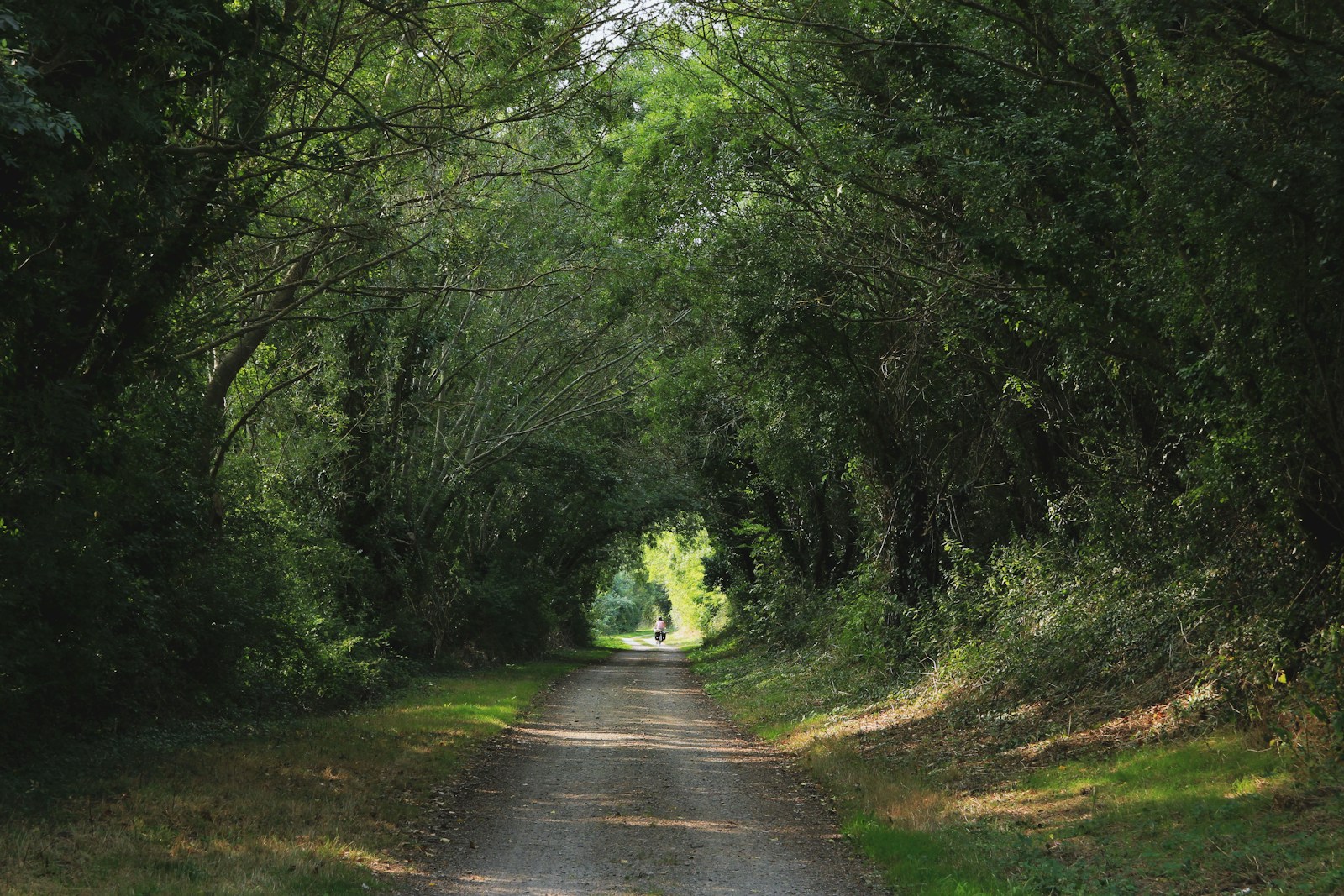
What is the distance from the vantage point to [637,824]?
960 centimetres

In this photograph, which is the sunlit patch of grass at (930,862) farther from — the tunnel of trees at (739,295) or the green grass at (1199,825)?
the tunnel of trees at (739,295)

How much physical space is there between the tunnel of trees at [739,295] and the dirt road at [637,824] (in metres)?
3.97

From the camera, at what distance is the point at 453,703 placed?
1889 cm

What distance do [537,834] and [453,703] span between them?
10.2 metres

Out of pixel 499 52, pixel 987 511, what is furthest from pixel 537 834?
pixel 987 511

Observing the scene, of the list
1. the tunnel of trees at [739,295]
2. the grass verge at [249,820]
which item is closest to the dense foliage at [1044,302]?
the tunnel of trees at [739,295]

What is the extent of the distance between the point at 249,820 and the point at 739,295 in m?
11.2

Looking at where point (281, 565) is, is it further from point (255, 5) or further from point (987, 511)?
point (987, 511)

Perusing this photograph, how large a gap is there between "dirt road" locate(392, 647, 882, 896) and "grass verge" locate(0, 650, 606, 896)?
0.53 meters

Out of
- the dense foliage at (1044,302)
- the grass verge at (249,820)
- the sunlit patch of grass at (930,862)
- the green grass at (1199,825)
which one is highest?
the dense foliage at (1044,302)

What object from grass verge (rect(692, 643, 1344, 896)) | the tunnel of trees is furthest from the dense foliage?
grass verge (rect(692, 643, 1344, 896))

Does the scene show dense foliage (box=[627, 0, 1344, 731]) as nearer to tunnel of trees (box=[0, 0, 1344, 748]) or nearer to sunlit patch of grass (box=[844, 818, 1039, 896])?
tunnel of trees (box=[0, 0, 1344, 748])

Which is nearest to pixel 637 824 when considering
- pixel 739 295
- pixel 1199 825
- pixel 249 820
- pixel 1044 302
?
pixel 249 820

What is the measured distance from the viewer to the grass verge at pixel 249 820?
7.00 metres
